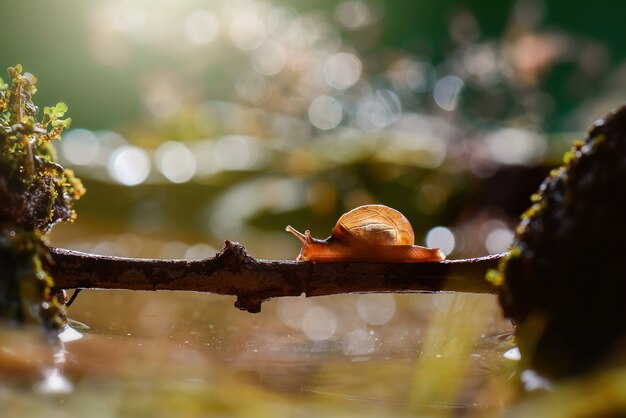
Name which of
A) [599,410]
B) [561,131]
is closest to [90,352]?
[599,410]

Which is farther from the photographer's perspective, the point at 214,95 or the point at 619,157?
the point at 214,95

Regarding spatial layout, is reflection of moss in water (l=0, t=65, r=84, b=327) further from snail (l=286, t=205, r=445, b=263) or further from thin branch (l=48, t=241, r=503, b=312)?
snail (l=286, t=205, r=445, b=263)

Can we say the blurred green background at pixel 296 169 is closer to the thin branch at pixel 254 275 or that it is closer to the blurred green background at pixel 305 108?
the blurred green background at pixel 305 108

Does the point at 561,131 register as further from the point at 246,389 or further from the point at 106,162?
the point at 246,389

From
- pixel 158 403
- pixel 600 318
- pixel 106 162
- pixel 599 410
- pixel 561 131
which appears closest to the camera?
pixel 599 410

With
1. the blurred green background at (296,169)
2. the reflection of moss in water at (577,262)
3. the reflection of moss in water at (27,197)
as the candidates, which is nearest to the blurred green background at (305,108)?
the blurred green background at (296,169)

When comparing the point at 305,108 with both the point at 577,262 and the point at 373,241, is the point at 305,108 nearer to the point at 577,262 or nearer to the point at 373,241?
the point at 373,241

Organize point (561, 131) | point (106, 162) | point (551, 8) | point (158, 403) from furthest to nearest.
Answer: point (551, 8), point (561, 131), point (106, 162), point (158, 403)

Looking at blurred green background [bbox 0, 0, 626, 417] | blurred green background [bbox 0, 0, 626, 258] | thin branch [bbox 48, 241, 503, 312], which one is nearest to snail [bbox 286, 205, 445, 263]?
thin branch [bbox 48, 241, 503, 312]
